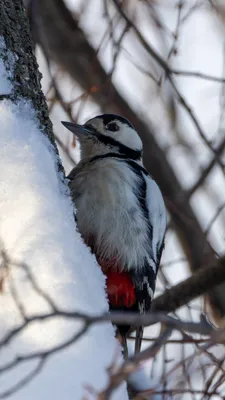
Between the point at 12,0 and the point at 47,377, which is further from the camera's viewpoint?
the point at 12,0

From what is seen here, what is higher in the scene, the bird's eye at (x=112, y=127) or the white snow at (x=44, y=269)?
the white snow at (x=44, y=269)

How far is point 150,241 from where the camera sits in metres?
3.02

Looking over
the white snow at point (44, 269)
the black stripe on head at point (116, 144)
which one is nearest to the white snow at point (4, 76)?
the white snow at point (44, 269)

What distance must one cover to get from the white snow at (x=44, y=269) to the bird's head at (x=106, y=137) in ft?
3.14

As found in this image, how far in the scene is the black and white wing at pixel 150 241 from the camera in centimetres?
291

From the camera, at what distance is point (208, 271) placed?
10.3 ft

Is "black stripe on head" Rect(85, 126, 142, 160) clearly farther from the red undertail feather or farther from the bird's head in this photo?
the red undertail feather

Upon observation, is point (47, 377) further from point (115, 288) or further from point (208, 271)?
point (208, 271)

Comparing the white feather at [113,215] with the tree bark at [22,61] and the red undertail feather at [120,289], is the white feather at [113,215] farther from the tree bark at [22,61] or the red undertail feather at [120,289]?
the tree bark at [22,61]

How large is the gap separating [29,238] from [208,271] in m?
1.25

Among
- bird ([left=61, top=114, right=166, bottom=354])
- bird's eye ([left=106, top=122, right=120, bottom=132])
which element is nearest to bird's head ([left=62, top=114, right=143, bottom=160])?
bird's eye ([left=106, top=122, right=120, bottom=132])

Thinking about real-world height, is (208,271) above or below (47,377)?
below

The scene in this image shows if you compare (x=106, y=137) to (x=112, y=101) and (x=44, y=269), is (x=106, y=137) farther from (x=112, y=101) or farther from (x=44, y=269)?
(x=44, y=269)

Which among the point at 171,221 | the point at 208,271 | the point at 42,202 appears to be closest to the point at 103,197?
the point at 208,271
